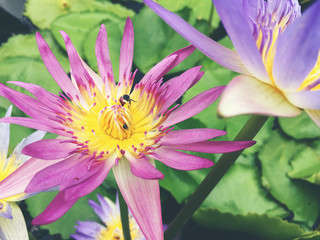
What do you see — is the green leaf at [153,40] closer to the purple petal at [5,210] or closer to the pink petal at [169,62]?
the pink petal at [169,62]

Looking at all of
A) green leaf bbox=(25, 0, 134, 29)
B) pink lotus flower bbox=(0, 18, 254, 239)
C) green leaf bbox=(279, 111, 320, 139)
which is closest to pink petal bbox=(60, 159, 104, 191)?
pink lotus flower bbox=(0, 18, 254, 239)

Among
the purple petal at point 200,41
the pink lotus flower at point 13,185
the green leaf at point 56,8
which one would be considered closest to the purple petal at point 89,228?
the pink lotus flower at point 13,185

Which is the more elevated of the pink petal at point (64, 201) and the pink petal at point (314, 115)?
the pink petal at point (314, 115)

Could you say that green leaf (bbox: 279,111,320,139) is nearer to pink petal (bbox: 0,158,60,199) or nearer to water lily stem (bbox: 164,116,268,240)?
water lily stem (bbox: 164,116,268,240)

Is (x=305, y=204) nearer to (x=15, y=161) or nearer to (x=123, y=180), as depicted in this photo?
(x=123, y=180)

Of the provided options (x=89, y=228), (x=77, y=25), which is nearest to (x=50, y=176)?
(x=89, y=228)

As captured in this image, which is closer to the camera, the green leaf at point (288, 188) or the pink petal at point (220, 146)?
the pink petal at point (220, 146)

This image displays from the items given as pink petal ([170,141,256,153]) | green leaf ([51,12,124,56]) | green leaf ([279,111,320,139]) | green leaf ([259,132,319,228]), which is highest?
green leaf ([51,12,124,56])
